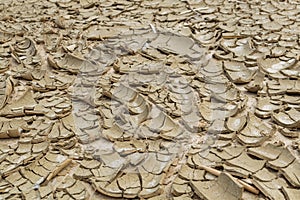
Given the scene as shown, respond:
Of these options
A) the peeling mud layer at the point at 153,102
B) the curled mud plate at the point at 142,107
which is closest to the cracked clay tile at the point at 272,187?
the peeling mud layer at the point at 153,102

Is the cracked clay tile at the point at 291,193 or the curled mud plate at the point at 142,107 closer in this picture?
the cracked clay tile at the point at 291,193

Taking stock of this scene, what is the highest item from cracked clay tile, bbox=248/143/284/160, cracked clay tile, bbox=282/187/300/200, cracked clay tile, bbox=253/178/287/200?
cracked clay tile, bbox=248/143/284/160

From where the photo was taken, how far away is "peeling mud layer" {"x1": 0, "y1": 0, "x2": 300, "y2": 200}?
85cm

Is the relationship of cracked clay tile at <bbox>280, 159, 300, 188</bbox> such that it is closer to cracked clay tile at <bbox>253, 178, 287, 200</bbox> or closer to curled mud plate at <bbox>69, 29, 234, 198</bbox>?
cracked clay tile at <bbox>253, 178, 287, 200</bbox>

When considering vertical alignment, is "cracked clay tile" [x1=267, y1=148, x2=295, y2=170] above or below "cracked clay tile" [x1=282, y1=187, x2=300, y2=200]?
above

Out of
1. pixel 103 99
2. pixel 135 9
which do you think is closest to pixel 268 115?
pixel 103 99

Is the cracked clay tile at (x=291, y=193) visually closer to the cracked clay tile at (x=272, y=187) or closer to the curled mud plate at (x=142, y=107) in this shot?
the cracked clay tile at (x=272, y=187)

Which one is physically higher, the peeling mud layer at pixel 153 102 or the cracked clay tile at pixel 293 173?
the cracked clay tile at pixel 293 173

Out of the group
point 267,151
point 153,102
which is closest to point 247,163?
point 267,151

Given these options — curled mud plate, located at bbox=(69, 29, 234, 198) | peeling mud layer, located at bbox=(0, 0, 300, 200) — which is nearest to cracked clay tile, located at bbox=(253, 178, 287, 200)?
peeling mud layer, located at bbox=(0, 0, 300, 200)

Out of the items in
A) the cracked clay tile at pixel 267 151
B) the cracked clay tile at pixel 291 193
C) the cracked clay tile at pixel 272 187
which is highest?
the cracked clay tile at pixel 267 151

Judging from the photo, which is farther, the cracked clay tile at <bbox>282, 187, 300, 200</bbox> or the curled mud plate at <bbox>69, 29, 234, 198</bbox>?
the curled mud plate at <bbox>69, 29, 234, 198</bbox>

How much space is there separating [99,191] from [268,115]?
17.3 inches

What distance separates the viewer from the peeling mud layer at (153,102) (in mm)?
853
